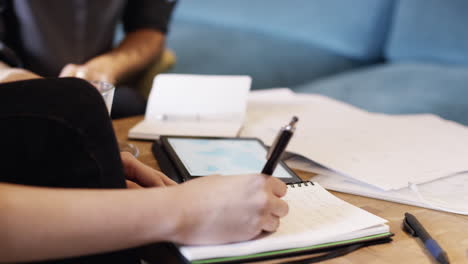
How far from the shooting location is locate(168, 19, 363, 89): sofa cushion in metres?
1.90

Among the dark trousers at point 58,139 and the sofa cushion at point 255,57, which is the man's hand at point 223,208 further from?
the sofa cushion at point 255,57

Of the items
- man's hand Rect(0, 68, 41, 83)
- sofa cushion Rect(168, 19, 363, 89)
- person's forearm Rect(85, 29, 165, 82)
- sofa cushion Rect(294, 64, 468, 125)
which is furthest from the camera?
sofa cushion Rect(168, 19, 363, 89)

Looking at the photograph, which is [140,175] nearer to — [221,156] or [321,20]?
[221,156]

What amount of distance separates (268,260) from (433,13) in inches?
54.0

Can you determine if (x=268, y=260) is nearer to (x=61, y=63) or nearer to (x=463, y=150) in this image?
(x=463, y=150)

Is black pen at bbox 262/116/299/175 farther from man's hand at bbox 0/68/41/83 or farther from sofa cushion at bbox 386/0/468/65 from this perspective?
sofa cushion at bbox 386/0/468/65

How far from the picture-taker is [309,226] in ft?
2.03

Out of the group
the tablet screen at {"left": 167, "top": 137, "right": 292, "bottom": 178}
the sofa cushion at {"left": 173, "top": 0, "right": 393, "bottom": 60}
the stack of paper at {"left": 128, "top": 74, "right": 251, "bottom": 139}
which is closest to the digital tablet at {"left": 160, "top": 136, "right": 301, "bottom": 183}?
the tablet screen at {"left": 167, "top": 137, "right": 292, "bottom": 178}

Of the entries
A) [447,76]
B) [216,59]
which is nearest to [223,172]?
[447,76]

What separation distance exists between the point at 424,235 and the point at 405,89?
35.4 inches

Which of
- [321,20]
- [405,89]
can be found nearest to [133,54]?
[405,89]

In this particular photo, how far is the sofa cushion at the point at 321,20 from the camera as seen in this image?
1942 millimetres

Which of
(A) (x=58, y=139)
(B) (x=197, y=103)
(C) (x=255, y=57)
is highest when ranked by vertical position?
(A) (x=58, y=139)

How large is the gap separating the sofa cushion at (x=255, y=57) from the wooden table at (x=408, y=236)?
1.08 meters
